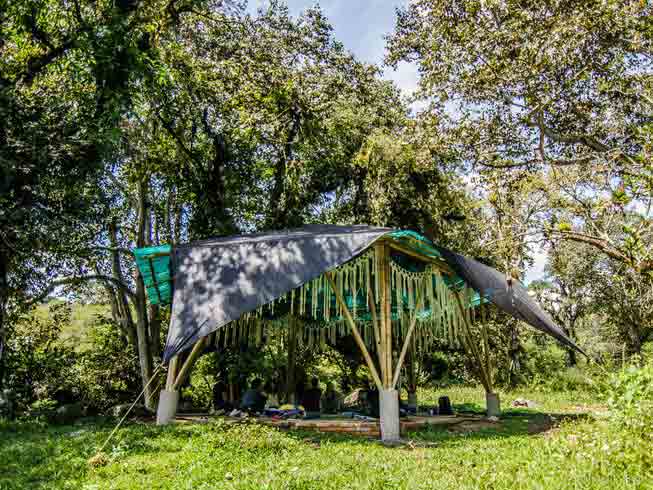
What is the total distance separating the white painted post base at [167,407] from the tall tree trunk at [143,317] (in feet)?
13.4

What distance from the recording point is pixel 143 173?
39.6 ft

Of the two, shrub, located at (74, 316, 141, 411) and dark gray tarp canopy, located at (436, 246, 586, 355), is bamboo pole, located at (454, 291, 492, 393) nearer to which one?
dark gray tarp canopy, located at (436, 246, 586, 355)

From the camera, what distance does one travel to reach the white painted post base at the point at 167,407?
784 centimetres

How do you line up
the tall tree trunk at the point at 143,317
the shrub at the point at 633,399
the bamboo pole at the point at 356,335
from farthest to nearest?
the tall tree trunk at the point at 143,317
the bamboo pole at the point at 356,335
the shrub at the point at 633,399

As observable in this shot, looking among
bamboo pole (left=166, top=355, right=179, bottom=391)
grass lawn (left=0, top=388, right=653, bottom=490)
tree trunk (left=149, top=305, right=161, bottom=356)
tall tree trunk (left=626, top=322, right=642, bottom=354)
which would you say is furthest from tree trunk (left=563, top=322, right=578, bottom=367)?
bamboo pole (left=166, top=355, right=179, bottom=391)

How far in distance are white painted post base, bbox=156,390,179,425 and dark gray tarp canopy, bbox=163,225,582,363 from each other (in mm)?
1875

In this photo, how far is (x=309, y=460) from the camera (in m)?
5.41

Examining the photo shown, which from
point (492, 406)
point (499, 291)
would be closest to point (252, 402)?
point (492, 406)

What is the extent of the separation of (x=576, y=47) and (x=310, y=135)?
6.64m

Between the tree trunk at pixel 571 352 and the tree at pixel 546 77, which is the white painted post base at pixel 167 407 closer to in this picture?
the tree at pixel 546 77

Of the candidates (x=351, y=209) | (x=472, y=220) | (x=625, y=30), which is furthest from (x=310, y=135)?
(x=625, y=30)

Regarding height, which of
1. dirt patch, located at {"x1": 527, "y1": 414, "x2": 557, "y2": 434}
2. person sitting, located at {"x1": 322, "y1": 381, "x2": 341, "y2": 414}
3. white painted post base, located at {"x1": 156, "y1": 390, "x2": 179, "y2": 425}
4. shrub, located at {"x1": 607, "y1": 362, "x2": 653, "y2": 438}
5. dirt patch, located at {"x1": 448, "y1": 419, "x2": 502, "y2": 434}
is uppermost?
shrub, located at {"x1": 607, "y1": 362, "x2": 653, "y2": 438}

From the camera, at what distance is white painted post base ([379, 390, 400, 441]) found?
24.0 ft

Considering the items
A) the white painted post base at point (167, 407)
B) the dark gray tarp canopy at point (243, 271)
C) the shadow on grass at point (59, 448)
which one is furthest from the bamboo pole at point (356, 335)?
the white painted post base at point (167, 407)
